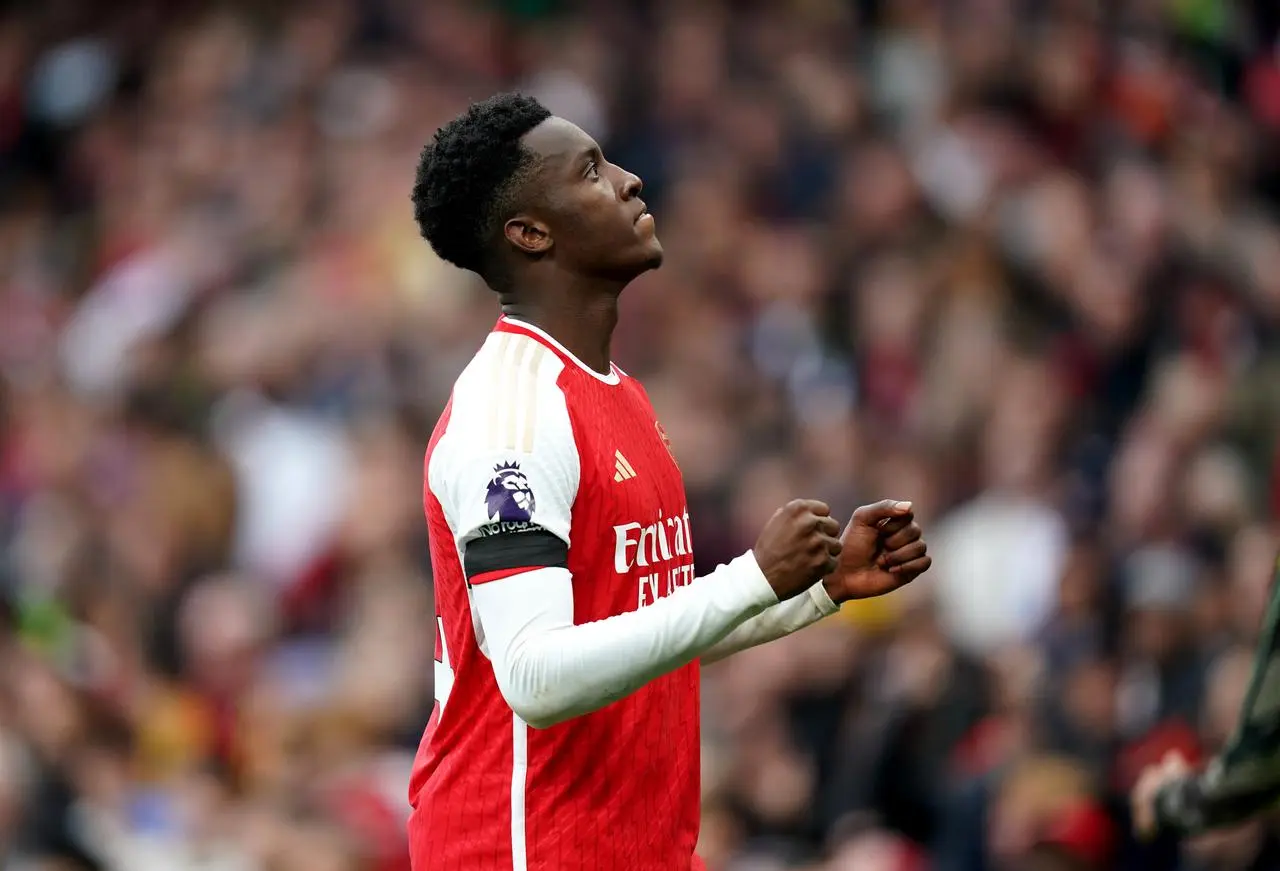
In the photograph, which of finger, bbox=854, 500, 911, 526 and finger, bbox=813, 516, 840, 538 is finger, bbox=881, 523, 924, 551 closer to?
finger, bbox=854, 500, 911, 526

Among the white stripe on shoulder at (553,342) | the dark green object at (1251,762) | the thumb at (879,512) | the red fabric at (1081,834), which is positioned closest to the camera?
the thumb at (879,512)

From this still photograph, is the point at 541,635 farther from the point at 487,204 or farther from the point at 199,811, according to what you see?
the point at 199,811

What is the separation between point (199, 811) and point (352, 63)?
6171 mm

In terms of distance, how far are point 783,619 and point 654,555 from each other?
0.42 meters

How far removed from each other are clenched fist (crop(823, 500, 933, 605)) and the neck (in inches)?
24.4

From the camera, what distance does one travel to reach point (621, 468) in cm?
388

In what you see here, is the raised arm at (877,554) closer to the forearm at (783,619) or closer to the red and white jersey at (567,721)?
the forearm at (783,619)

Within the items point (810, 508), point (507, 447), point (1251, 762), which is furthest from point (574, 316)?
point (1251, 762)

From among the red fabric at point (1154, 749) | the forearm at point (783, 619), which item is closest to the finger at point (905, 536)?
the forearm at point (783, 619)

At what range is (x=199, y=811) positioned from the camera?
8148 mm

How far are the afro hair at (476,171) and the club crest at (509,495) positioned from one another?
61 cm

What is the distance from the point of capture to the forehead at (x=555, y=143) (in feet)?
13.1

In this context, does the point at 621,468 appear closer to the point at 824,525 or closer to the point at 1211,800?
the point at 824,525

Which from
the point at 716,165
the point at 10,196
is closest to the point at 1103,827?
the point at 716,165
